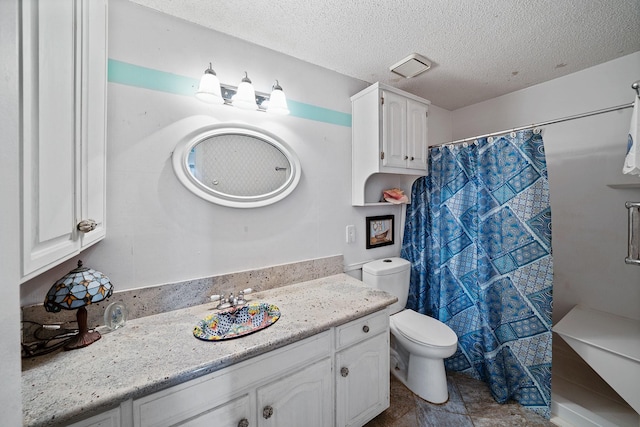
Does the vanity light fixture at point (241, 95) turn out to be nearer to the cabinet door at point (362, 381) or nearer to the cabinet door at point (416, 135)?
the cabinet door at point (416, 135)

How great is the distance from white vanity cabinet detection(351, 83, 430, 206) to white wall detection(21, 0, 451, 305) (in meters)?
0.21

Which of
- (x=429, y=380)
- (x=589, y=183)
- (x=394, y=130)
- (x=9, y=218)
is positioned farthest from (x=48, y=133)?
(x=589, y=183)

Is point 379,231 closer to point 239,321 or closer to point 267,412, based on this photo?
point 239,321

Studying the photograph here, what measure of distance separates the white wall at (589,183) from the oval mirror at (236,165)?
7.29 feet

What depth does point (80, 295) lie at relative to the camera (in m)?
0.88

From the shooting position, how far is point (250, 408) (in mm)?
958

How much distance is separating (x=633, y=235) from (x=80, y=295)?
3053mm

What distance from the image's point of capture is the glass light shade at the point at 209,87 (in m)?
1.24

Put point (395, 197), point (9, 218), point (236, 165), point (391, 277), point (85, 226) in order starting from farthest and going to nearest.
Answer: point (395, 197) < point (391, 277) < point (236, 165) < point (85, 226) < point (9, 218)

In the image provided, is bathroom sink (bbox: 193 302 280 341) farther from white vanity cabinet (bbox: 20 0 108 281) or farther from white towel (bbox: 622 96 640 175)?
white towel (bbox: 622 96 640 175)

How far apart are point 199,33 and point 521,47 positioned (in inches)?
80.3

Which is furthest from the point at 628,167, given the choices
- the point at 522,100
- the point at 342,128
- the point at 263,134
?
the point at 263,134

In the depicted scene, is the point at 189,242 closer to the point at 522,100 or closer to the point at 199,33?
the point at 199,33

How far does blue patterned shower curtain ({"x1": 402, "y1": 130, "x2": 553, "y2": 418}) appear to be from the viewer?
5.01 ft
